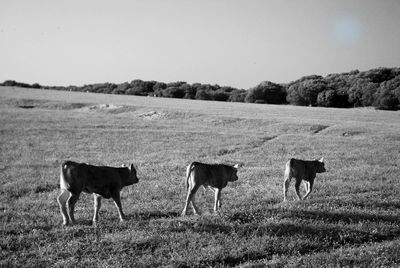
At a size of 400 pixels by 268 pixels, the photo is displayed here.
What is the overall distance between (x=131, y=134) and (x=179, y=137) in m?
6.13

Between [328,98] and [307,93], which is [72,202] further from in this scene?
[307,93]

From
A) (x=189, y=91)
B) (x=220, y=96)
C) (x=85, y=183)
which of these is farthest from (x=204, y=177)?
(x=189, y=91)

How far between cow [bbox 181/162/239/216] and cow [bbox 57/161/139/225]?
7.82ft

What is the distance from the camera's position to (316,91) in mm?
102188

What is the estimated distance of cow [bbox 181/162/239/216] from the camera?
1329 centimetres

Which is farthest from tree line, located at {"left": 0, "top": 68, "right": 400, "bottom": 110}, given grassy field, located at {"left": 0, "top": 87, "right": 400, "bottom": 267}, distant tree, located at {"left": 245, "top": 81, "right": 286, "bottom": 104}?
grassy field, located at {"left": 0, "top": 87, "right": 400, "bottom": 267}

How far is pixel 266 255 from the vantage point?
10141 mm

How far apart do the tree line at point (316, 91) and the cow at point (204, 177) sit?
261 ft

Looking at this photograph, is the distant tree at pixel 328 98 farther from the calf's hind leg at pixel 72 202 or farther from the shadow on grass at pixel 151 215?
the calf's hind leg at pixel 72 202

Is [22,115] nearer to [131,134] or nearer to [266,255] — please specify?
[131,134]

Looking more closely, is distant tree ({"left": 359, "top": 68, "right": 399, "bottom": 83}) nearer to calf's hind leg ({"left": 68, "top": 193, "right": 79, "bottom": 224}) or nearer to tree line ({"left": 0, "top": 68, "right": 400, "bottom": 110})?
tree line ({"left": 0, "top": 68, "right": 400, "bottom": 110})

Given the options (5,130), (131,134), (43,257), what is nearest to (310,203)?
(43,257)

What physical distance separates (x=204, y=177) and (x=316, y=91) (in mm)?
95100

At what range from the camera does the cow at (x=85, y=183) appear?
1195 cm
